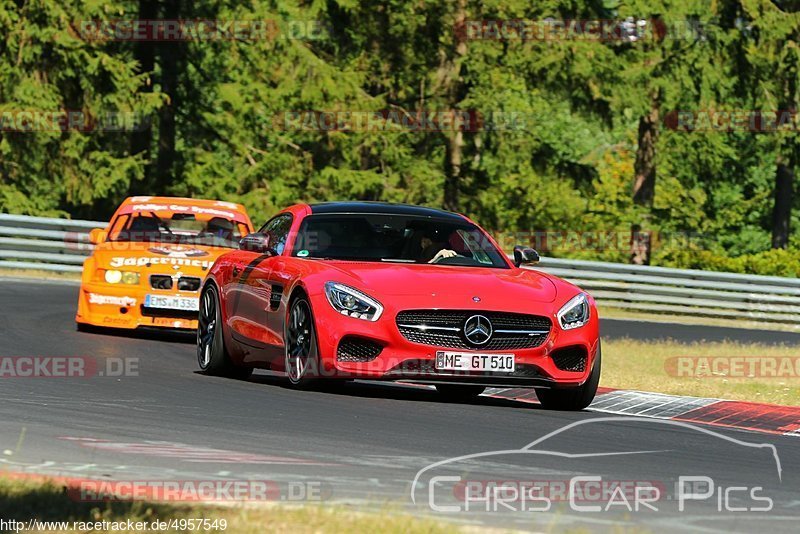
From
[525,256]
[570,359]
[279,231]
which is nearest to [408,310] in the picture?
[570,359]

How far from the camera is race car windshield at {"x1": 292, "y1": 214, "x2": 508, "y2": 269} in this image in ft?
40.7

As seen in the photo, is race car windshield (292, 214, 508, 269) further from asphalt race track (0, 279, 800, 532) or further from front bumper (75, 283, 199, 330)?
front bumper (75, 283, 199, 330)

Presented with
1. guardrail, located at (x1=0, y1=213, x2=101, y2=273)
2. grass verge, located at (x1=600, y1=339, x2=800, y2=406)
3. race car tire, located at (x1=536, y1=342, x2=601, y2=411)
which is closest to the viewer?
race car tire, located at (x1=536, y1=342, x2=601, y2=411)

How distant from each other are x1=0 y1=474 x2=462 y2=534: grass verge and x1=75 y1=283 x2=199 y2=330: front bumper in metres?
10.2

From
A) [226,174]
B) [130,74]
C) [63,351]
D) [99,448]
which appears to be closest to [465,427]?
[99,448]

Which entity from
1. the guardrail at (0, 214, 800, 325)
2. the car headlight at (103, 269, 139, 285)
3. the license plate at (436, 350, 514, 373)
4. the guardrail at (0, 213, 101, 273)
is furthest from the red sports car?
the guardrail at (0, 214, 800, 325)

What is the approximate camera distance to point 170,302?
659 inches

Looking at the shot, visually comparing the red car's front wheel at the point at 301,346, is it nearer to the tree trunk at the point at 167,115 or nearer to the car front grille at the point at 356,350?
the car front grille at the point at 356,350

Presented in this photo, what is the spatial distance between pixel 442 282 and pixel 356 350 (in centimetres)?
84

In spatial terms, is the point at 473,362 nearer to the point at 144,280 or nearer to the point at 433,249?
the point at 433,249

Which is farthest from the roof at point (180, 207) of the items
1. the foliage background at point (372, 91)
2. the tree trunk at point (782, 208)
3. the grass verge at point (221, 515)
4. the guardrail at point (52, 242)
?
the tree trunk at point (782, 208)

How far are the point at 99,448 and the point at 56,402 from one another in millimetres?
2297

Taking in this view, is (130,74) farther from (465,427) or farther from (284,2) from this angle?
(465,427)

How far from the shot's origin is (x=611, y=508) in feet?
23.3
